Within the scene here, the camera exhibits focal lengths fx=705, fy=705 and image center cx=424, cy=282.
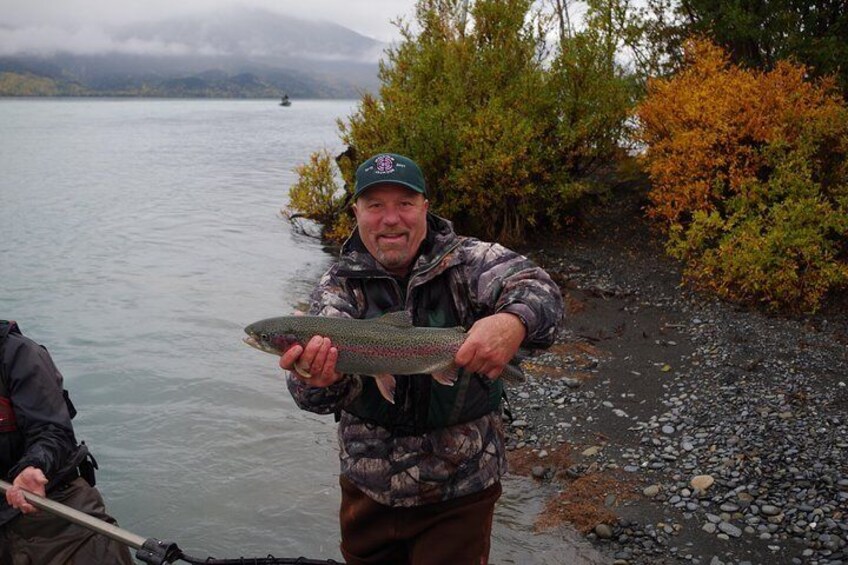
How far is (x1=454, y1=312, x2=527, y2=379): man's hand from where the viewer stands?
3553 mm

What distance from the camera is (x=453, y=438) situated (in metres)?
4.15

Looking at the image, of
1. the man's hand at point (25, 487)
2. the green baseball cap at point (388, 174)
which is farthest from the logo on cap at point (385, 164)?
the man's hand at point (25, 487)

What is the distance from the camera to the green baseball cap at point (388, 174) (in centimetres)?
409

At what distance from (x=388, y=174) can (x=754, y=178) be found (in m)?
12.2

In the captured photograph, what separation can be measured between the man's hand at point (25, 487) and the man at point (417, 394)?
2.37 meters

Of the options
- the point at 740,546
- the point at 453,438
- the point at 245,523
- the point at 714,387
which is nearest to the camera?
the point at 453,438

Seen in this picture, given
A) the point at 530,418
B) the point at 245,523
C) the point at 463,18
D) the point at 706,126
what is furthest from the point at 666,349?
the point at 463,18

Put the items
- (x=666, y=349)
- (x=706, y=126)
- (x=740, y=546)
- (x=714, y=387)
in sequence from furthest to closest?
(x=706, y=126) < (x=666, y=349) < (x=714, y=387) < (x=740, y=546)

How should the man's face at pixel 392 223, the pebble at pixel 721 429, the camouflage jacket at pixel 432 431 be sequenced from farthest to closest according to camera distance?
the pebble at pixel 721 429 < the man's face at pixel 392 223 < the camouflage jacket at pixel 432 431

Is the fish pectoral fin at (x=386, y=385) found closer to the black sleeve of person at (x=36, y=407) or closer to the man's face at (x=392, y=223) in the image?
the man's face at (x=392, y=223)

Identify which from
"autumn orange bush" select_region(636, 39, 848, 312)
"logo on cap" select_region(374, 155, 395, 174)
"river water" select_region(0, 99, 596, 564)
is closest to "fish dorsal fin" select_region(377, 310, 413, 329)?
"logo on cap" select_region(374, 155, 395, 174)

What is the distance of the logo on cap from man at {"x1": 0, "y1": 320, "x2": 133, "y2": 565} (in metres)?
3.10

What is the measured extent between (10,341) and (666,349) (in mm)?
9777

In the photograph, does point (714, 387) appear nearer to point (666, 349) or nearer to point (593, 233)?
point (666, 349)
